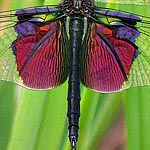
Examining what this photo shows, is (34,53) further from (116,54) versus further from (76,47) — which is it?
(116,54)

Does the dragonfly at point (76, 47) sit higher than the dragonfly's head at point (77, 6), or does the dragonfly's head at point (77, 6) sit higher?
the dragonfly's head at point (77, 6)

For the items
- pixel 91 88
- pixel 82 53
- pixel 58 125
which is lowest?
pixel 58 125

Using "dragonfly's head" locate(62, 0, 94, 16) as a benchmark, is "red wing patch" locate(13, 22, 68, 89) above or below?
below

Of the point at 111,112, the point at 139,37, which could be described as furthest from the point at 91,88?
the point at 139,37

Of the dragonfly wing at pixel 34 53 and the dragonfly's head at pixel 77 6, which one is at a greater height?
the dragonfly's head at pixel 77 6

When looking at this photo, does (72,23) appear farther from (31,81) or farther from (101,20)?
(31,81)
